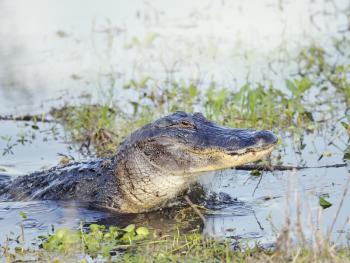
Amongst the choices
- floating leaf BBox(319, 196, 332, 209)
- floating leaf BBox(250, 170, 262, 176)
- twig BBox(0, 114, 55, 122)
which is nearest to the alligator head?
floating leaf BBox(319, 196, 332, 209)

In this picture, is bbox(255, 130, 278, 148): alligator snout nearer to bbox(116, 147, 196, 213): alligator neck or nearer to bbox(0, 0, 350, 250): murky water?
bbox(0, 0, 350, 250): murky water

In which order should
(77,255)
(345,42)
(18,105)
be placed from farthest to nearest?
(345,42) < (18,105) < (77,255)

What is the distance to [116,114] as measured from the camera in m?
8.79

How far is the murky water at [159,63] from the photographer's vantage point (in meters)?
6.18

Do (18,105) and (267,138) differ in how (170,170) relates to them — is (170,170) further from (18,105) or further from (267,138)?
(18,105)

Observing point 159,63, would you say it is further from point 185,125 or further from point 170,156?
point 170,156

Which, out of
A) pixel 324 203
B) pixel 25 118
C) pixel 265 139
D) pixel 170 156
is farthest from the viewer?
pixel 25 118

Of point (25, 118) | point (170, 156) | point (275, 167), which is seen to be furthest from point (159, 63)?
point (170, 156)

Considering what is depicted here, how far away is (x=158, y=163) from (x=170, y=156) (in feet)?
0.39

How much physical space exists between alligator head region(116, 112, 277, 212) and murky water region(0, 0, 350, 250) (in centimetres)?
21

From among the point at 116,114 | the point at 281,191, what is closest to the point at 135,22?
the point at 116,114

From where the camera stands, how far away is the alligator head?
19.5 feet

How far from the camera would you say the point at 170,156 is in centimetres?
610

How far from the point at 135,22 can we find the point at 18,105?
3.88m
